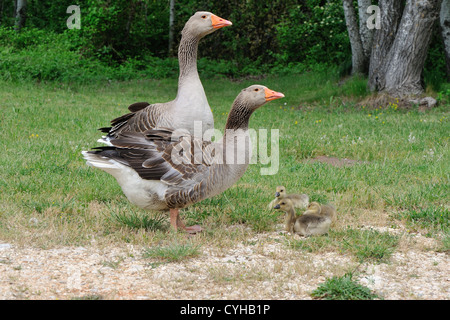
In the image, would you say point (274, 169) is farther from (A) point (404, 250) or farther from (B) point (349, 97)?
(B) point (349, 97)

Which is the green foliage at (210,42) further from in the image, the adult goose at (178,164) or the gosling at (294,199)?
the adult goose at (178,164)

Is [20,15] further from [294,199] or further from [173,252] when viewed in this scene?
[173,252]

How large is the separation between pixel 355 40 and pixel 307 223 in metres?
11.3

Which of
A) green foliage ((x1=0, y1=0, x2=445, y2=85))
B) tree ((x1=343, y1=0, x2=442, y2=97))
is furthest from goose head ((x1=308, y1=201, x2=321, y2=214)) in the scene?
green foliage ((x1=0, y1=0, x2=445, y2=85))

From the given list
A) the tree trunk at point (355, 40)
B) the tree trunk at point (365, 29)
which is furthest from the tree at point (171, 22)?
the tree trunk at point (365, 29)

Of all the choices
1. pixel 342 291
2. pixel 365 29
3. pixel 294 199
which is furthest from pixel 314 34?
pixel 342 291

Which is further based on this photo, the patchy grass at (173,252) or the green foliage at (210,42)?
the green foliage at (210,42)

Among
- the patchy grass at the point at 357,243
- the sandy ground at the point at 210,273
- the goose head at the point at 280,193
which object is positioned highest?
the goose head at the point at 280,193

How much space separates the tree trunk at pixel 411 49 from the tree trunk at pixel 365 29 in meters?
2.09

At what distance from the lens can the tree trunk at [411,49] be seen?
12578 mm

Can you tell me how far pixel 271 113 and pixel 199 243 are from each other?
8.54 metres

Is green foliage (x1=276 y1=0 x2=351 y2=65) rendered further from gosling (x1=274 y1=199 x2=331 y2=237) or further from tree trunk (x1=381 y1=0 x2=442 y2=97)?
gosling (x1=274 y1=199 x2=331 y2=237)

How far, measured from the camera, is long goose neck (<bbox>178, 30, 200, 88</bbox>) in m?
6.83

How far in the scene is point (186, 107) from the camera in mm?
6426
